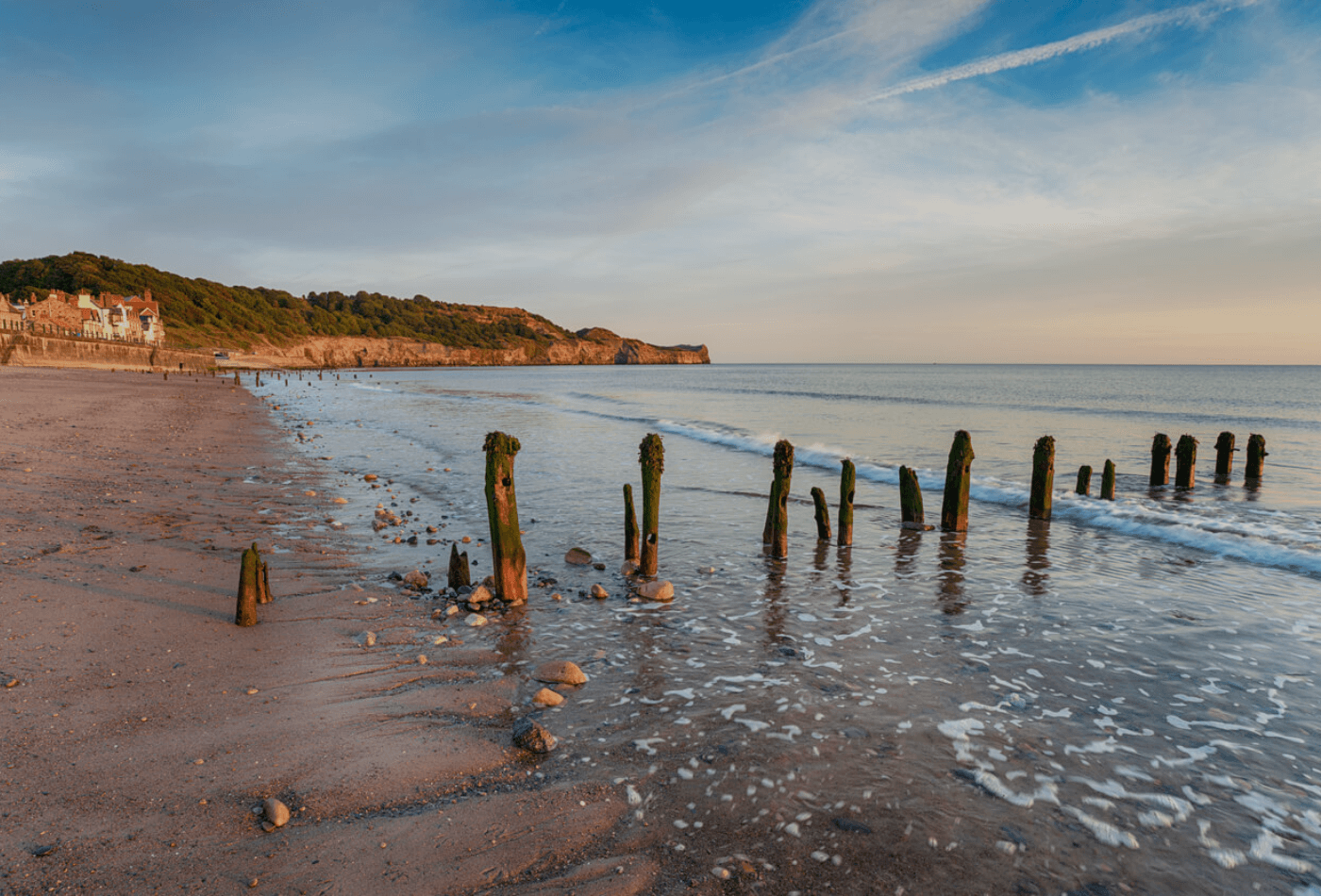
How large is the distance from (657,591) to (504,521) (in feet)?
8.12

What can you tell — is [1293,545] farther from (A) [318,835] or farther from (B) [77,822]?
(B) [77,822]

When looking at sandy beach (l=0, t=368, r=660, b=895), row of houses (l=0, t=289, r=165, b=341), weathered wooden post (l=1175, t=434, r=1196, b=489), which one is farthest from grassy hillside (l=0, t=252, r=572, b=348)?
weathered wooden post (l=1175, t=434, r=1196, b=489)

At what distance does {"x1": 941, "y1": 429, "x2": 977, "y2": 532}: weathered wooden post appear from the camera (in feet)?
47.1

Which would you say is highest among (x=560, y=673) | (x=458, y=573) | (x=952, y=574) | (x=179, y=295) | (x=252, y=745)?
(x=179, y=295)

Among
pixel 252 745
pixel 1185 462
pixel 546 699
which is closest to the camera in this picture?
pixel 252 745

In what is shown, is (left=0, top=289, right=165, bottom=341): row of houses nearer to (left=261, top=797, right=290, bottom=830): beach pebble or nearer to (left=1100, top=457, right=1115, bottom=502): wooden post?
(left=261, top=797, right=290, bottom=830): beach pebble

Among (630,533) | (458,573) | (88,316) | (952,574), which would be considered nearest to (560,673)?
(458,573)

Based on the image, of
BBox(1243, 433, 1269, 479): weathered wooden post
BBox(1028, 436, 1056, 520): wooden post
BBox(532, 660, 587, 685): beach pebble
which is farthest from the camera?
BBox(1243, 433, 1269, 479): weathered wooden post

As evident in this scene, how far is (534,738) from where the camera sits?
545 cm

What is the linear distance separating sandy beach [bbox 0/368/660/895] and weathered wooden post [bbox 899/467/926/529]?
1051cm

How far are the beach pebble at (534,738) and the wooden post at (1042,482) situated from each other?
14.2 m

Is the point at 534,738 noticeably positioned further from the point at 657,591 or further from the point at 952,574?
the point at 952,574

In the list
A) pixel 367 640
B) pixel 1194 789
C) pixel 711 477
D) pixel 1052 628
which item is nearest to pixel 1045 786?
pixel 1194 789

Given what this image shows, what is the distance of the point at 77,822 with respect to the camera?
4152 mm
